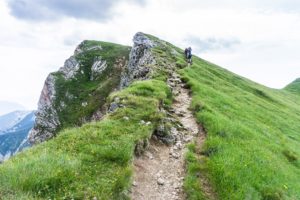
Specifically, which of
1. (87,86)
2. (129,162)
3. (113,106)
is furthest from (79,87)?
(129,162)

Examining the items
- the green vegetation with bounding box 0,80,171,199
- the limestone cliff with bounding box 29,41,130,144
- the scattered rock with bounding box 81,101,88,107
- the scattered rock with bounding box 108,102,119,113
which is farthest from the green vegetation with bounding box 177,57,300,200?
the scattered rock with bounding box 81,101,88,107

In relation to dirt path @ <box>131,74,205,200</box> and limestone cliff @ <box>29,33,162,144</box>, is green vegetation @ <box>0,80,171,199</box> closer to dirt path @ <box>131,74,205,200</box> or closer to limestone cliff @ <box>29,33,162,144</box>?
dirt path @ <box>131,74,205,200</box>

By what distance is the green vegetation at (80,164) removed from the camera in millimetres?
10023

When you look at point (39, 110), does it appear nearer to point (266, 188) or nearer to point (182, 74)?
point (182, 74)

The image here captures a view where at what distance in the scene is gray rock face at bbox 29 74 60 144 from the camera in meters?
139

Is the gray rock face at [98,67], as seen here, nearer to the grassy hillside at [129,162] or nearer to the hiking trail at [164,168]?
the grassy hillside at [129,162]

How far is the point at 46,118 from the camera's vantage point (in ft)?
484

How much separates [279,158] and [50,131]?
431 ft

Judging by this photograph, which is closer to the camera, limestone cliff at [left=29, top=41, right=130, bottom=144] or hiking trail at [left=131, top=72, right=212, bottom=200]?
hiking trail at [left=131, top=72, right=212, bottom=200]

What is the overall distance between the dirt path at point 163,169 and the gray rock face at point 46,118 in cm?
12138

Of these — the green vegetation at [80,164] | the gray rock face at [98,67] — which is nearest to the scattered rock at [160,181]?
the green vegetation at [80,164]

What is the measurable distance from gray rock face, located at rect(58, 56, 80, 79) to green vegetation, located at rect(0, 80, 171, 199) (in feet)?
501

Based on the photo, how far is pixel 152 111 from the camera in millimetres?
19531

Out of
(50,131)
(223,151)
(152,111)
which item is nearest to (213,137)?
(223,151)
